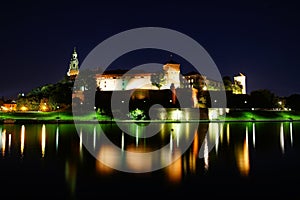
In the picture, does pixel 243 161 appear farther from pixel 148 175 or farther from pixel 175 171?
pixel 148 175

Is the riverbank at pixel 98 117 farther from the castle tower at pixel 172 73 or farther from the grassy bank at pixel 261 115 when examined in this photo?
the castle tower at pixel 172 73

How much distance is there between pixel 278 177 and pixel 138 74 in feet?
162

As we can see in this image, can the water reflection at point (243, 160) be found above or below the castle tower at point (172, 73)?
below

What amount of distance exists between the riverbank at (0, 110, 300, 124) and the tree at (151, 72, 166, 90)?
14.2 m

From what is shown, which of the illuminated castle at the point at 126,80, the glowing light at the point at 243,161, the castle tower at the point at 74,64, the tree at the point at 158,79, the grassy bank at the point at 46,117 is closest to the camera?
the glowing light at the point at 243,161

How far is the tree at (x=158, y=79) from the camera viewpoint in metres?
51.7

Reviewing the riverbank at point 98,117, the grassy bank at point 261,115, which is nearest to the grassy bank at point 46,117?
the riverbank at point 98,117

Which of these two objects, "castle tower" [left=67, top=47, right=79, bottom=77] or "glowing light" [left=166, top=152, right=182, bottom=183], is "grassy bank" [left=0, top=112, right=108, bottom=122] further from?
"castle tower" [left=67, top=47, right=79, bottom=77]

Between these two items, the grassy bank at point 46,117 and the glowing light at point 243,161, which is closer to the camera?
the glowing light at point 243,161

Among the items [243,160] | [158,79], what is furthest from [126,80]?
[243,160]

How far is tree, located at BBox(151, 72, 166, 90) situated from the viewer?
51.7 metres

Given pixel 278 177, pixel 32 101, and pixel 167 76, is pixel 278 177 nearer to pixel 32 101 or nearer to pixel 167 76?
pixel 32 101

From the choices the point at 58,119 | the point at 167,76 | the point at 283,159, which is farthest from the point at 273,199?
the point at 167,76

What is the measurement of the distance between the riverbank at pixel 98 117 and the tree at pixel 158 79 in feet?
46.7
